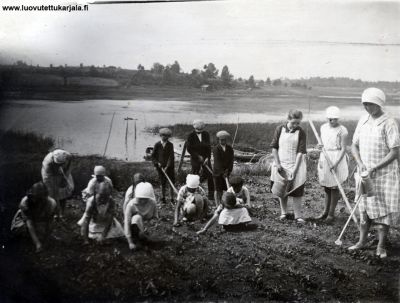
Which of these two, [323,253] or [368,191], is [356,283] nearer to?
[323,253]

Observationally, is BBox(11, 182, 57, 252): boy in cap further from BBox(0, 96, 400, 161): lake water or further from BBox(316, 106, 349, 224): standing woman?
BBox(316, 106, 349, 224): standing woman

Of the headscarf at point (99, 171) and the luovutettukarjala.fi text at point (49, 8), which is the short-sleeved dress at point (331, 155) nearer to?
the headscarf at point (99, 171)

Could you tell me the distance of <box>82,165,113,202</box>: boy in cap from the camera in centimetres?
357

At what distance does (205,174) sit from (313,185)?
1.06 meters

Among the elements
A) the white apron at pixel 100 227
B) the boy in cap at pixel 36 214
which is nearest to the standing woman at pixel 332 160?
the white apron at pixel 100 227

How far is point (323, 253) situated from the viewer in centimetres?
349

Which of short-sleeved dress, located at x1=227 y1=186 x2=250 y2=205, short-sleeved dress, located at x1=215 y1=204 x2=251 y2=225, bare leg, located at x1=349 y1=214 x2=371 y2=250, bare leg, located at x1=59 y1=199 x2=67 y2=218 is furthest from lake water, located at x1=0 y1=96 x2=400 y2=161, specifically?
bare leg, located at x1=349 y1=214 x2=371 y2=250

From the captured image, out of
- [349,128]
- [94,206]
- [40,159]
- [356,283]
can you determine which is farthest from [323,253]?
[40,159]

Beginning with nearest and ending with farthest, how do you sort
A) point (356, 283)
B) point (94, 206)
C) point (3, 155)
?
1. point (356, 283)
2. point (94, 206)
3. point (3, 155)

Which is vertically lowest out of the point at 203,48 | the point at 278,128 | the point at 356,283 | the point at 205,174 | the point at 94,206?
the point at 356,283

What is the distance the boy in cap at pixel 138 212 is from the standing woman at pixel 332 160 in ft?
5.21

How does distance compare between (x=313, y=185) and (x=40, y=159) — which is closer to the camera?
(x=40, y=159)

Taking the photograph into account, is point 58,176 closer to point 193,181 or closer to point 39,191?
point 39,191

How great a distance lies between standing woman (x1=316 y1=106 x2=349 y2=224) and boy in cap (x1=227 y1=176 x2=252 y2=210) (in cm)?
71
